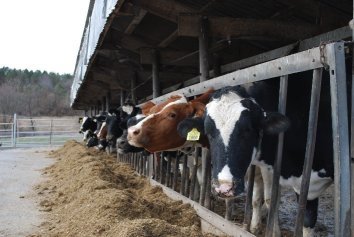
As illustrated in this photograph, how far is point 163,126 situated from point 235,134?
195 centimetres

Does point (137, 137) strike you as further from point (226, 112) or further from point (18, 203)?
point (18, 203)

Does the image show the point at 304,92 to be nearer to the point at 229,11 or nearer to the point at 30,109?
the point at 229,11

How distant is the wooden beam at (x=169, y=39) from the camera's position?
882 cm

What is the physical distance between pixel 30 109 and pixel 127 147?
8696cm

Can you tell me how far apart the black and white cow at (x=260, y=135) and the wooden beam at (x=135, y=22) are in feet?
10.4

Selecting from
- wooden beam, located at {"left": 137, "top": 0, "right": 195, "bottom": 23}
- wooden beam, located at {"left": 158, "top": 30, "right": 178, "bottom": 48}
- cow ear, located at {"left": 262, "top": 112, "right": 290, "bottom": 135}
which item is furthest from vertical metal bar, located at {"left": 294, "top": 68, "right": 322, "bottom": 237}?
wooden beam, located at {"left": 158, "top": 30, "right": 178, "bottom": 48}

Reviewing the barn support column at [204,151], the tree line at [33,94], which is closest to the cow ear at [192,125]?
the barn support column at [204,151]

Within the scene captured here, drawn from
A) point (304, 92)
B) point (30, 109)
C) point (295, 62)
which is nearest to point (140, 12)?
point (304, 92)

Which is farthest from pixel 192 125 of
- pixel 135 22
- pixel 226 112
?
pixel 135 22

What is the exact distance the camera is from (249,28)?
645cm

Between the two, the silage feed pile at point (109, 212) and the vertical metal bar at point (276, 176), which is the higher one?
the vertical metal bar at point (276, 176)

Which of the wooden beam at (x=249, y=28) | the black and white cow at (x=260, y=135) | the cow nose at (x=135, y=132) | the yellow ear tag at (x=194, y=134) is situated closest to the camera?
the black and white cow at (x=260, y=135)

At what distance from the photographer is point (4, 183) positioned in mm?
12109

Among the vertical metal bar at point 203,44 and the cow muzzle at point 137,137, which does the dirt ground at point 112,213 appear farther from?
the vertical metal bar at point 203,44
